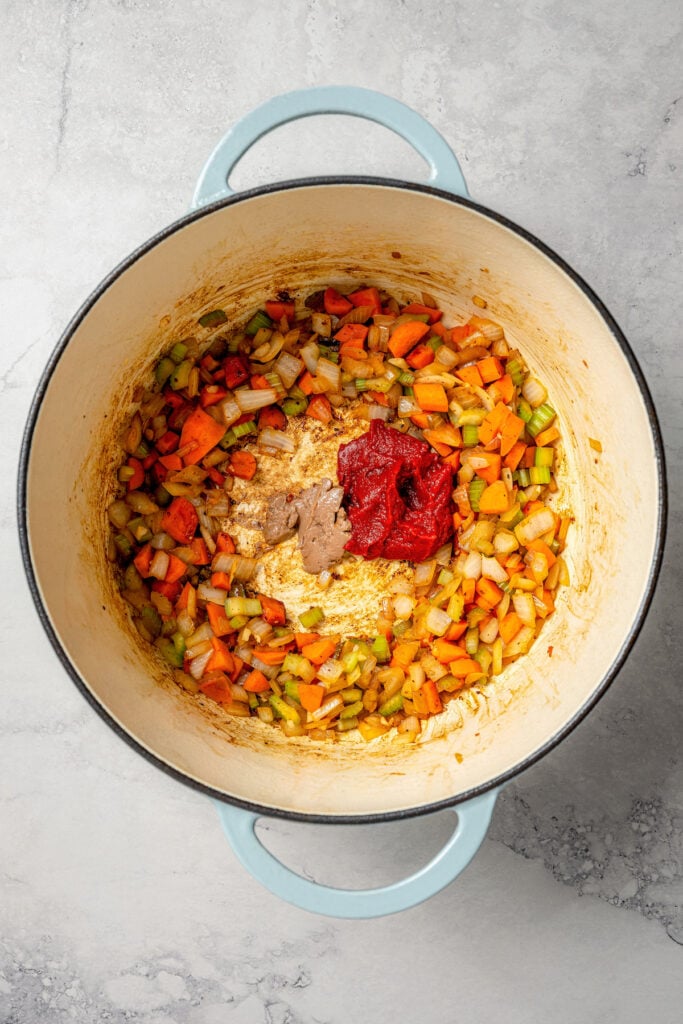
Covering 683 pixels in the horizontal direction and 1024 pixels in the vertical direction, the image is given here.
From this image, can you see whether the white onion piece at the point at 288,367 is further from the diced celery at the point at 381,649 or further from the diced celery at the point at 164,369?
the diced celery at the point at 381,649

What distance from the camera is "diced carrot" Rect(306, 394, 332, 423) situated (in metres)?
2.08

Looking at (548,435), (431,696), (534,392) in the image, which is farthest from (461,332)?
(431,696)

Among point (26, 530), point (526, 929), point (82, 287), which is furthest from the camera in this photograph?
point (526, 929)

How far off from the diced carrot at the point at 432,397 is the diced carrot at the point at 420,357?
0.18 ft

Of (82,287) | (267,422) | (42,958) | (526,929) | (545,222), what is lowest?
(42,958)

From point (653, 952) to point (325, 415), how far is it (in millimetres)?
1630

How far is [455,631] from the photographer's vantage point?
2008mm

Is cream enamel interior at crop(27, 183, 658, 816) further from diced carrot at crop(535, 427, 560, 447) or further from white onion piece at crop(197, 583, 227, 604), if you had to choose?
white onion piece at crop(197, 583, 227, 604)

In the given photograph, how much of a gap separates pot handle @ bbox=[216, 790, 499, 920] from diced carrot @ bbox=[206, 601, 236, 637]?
51 cm

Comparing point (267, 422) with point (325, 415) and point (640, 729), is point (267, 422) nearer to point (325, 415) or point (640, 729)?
point (325, 415)

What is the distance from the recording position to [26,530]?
1.57 m

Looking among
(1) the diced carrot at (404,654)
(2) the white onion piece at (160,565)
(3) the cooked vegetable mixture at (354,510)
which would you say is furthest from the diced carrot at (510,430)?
(2) the white onion piece at (160,565)

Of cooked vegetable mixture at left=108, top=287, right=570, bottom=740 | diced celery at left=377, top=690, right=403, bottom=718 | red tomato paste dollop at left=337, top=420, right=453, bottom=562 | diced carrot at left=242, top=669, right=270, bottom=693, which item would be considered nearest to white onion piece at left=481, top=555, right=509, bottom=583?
cooked vegetable mixture at left=108, top=287, right=570, bottom=740

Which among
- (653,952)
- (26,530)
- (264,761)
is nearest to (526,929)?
(653,952)
